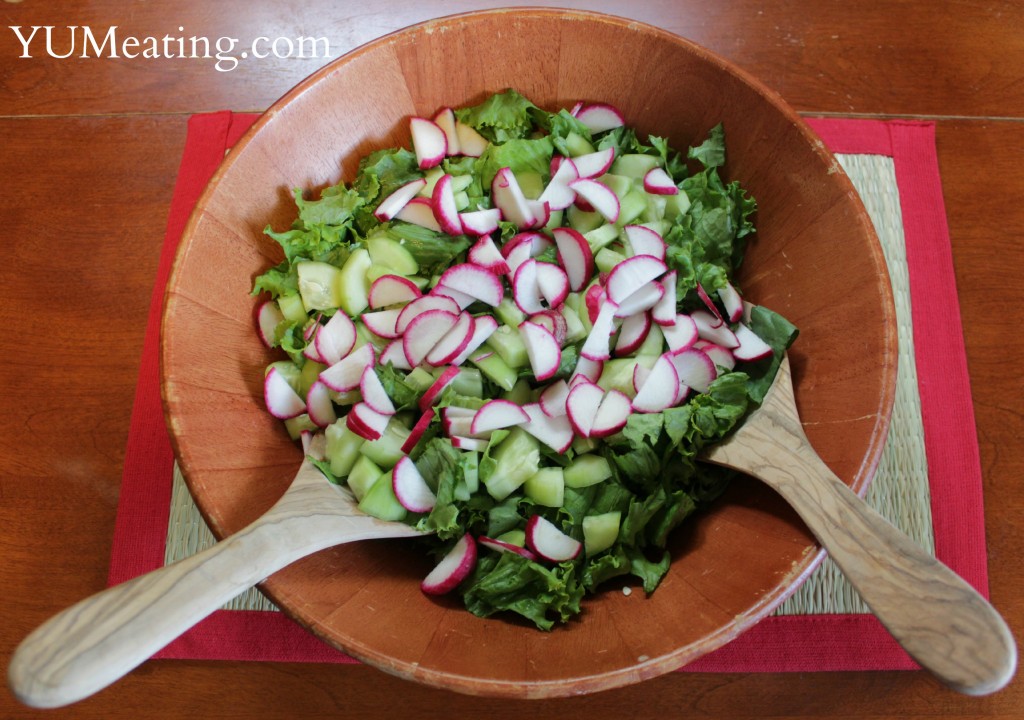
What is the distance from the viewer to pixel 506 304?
129cm

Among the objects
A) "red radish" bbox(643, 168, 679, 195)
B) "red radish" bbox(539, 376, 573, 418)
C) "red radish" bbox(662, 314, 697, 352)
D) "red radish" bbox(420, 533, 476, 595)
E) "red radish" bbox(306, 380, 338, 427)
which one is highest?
"red radish" bbox(643, 168, 679, 195)

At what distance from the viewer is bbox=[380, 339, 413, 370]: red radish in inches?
49.5

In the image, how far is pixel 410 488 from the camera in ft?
3.82

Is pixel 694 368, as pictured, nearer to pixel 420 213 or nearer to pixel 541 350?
pixel 541 350

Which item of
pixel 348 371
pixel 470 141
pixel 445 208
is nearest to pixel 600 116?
pixel 470 141

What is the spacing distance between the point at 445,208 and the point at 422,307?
0.19 m

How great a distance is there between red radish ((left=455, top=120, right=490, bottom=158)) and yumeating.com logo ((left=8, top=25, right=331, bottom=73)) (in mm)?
618

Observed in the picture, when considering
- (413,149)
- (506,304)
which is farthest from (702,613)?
(413,149)

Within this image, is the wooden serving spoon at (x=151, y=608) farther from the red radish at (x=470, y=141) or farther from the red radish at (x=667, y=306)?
the red radish at (x=470, y=141)

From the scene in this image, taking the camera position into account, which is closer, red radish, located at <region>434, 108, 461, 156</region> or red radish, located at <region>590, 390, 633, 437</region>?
red radish, located at <region>590, 390, 633, 437</region>

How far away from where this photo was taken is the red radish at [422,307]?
125 centimetres

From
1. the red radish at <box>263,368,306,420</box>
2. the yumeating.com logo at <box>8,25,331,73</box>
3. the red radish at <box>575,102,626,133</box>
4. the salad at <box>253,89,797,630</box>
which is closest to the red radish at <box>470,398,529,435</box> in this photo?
the salad at <box>253,89,797,630</box>

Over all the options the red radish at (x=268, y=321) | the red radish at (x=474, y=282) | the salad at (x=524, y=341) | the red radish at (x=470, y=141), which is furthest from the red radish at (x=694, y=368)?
the red radish at (x=268, y=321)

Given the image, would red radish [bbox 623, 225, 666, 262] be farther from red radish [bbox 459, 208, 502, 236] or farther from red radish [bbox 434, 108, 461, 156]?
red radish [bbox 434, 108, 461, 156]
